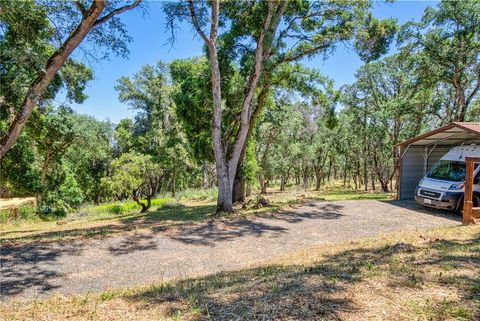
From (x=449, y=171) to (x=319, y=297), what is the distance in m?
10.9

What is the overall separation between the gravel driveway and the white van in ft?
1.60

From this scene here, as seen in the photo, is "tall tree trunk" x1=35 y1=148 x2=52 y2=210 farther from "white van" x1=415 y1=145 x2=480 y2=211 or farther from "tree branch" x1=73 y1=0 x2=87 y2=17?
"white van" x1=415 y1=145 x2=480 y2=211

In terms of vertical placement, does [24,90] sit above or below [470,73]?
below

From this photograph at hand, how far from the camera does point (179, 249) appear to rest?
289 inches

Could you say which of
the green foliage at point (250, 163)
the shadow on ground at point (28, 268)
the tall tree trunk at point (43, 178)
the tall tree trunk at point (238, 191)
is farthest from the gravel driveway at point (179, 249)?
the tall tree trunk at point (43, 178)

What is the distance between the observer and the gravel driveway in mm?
5430

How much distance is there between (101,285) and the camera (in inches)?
205

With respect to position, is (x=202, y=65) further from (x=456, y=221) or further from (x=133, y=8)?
(x=456, y=221)

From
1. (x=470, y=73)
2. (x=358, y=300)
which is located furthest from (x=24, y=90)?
(x=470, y=73)

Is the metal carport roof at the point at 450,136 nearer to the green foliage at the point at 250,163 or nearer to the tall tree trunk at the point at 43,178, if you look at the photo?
the green foliage at the point at 250,163

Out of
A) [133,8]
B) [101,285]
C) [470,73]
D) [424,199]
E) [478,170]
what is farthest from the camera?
[470,73]

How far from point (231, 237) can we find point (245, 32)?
8835 mm

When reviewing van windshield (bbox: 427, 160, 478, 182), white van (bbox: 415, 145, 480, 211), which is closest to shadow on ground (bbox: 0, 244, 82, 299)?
white van (bbox: 415, 145, 480, 211)

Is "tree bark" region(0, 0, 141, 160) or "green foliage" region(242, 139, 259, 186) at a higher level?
"tree bark" region(0, 0, 141, 160)
